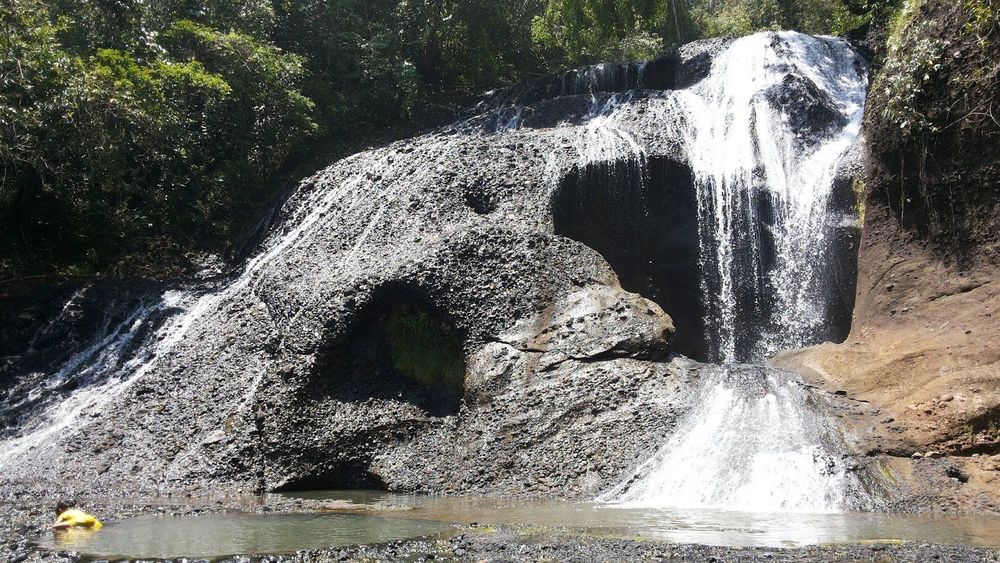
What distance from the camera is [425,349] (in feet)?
43.0

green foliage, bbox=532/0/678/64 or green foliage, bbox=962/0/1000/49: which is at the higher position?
green foliage, bbox=532/0/678/64

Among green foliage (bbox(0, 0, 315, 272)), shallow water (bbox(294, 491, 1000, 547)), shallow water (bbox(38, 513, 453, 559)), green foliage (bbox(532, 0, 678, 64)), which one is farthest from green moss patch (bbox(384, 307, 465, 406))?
green foliage (bbox(532, 0, 678, 64))

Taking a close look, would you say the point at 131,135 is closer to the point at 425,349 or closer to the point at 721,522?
the point at 425,349

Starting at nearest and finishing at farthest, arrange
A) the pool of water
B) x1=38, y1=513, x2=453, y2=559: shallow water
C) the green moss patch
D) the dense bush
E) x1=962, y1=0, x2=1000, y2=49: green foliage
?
x1=38, y1=513, x2=453, y2=559: shallow water → the pool of water → x1=962, y1=0, x2=1000, y2=49: green foliage → the green moss patch → the dense bush

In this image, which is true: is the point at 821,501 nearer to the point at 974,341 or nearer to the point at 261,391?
the point at 974,341

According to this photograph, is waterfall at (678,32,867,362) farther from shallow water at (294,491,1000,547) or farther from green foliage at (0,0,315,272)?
green foliage at (0,0,315,272)

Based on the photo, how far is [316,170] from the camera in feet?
66.4

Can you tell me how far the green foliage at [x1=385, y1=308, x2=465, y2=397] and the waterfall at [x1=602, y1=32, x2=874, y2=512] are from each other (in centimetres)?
362

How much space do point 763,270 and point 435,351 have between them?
6.09m

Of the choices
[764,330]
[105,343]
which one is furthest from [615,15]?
[105,343]

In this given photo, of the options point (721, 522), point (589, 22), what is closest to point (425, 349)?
point (721, 522)

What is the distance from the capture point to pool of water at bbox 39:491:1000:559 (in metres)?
6.61

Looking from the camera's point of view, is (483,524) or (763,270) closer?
(483,524)

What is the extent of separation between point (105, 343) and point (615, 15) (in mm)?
15981
